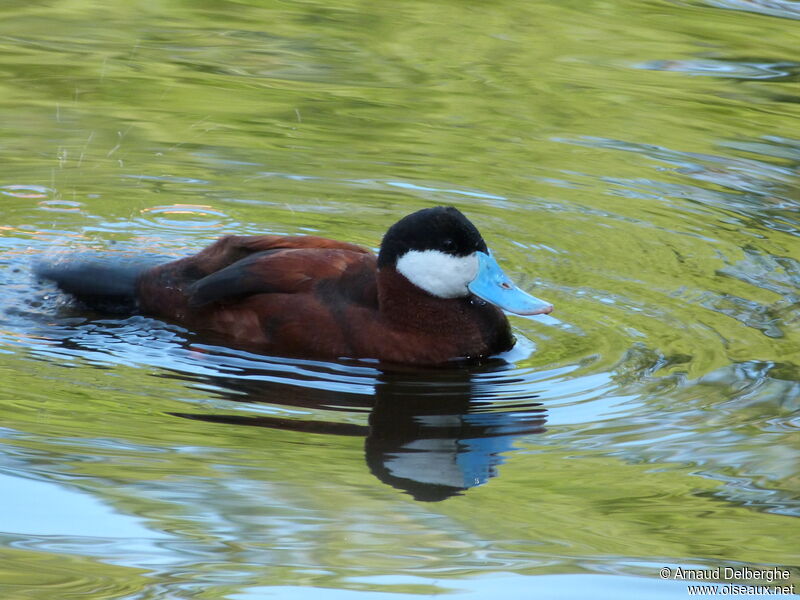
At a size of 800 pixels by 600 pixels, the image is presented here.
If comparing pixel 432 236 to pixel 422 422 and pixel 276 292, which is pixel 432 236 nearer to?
pixel 276 292

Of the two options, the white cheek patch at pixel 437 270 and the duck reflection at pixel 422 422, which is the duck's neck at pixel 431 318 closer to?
the white cheek patch at pixel 437 270

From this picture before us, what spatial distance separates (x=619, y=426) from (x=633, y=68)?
5595 mm

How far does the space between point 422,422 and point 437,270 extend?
964 millimetres

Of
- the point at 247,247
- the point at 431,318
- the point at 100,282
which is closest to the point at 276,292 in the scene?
the point at 247,247

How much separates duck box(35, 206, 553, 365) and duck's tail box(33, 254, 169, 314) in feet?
1.32

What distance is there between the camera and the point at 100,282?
20.4ft

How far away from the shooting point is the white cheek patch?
570 cm

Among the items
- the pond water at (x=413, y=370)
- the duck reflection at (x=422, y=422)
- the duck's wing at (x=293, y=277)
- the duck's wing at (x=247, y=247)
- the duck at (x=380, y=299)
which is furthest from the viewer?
the duck's wing at (x=247, y=247)

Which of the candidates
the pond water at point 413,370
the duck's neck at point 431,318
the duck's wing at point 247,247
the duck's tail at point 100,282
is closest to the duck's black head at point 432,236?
the duck's neck at point 431,318

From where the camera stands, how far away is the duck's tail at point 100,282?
620 cm

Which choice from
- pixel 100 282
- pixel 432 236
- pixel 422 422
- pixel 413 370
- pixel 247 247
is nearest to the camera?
pixel 422 422

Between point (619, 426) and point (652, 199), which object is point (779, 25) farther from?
point (619, 426)

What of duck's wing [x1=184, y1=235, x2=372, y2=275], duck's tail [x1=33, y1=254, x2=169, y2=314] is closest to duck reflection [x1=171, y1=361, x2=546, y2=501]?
duck's wing [x1=184, y1=235, x2=372, y2=275]

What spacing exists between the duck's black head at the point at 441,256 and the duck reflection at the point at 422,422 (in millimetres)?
387
